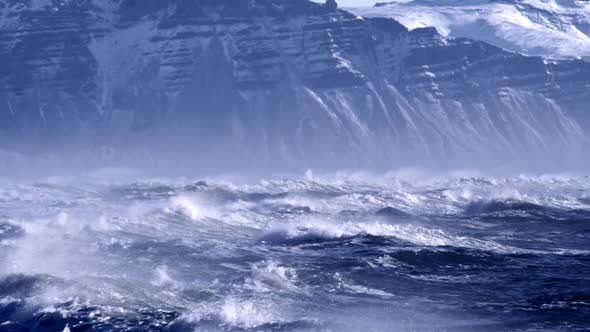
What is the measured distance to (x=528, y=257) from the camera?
179 feet

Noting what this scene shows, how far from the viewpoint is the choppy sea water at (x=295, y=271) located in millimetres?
36750

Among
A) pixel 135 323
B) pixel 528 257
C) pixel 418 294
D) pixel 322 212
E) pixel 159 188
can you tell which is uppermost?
pixel 135 323

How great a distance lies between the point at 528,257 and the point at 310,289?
621 inches

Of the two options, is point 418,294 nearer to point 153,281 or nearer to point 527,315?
point 527,315

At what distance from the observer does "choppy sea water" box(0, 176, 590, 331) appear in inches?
1447

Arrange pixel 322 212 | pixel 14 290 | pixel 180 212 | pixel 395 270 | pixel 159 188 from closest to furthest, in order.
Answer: pixel 14 290, pixel 395 270, pixel 180 212, pixel 322 212, pixel 159 188

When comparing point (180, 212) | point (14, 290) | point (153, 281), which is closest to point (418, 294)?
point (153, 281)

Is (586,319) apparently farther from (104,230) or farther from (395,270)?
(104,230)

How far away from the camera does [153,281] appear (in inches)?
Answer: 1772

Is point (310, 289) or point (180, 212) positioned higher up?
point (310, 289)

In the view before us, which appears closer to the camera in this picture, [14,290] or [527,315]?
[527,315]

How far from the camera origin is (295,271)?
49000 mm

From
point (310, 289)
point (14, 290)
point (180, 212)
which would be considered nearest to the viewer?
point (14, 290)

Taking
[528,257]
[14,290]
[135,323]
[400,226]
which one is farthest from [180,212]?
[135,323]
